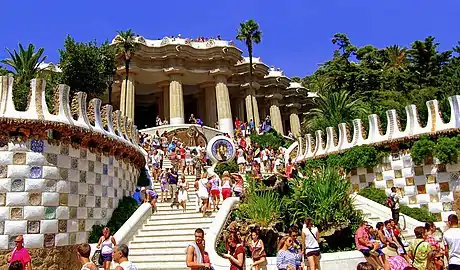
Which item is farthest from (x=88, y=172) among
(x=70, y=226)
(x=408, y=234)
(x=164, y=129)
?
(x=164, y=129)

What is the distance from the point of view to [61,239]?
1380cm

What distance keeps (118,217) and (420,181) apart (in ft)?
41.4

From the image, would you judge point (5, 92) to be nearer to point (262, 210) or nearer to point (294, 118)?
point (262, 210)

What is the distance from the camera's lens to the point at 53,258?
1345 cm

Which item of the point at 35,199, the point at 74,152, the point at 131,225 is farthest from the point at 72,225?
the point at 74,152

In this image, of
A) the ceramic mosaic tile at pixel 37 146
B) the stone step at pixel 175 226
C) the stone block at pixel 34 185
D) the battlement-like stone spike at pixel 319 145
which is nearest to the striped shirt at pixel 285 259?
the stone step at pixel 175 226

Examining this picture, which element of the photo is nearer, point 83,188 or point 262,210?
point 262,210

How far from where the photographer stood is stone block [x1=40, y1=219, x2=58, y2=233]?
44.2 feet

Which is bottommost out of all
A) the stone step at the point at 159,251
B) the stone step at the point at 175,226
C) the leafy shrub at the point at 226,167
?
the stone step at the point at 159,251

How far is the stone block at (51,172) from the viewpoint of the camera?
13805 millimetres

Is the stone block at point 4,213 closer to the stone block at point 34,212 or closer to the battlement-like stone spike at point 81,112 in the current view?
the stone block at point 34,212

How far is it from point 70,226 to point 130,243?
1.95 m

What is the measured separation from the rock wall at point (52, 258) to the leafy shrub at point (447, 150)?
14.3 meters

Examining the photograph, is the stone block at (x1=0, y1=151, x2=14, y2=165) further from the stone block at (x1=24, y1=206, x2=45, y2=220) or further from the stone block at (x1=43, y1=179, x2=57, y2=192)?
the stone block at (x1=24, y1=206, x2=45, y2=220)
